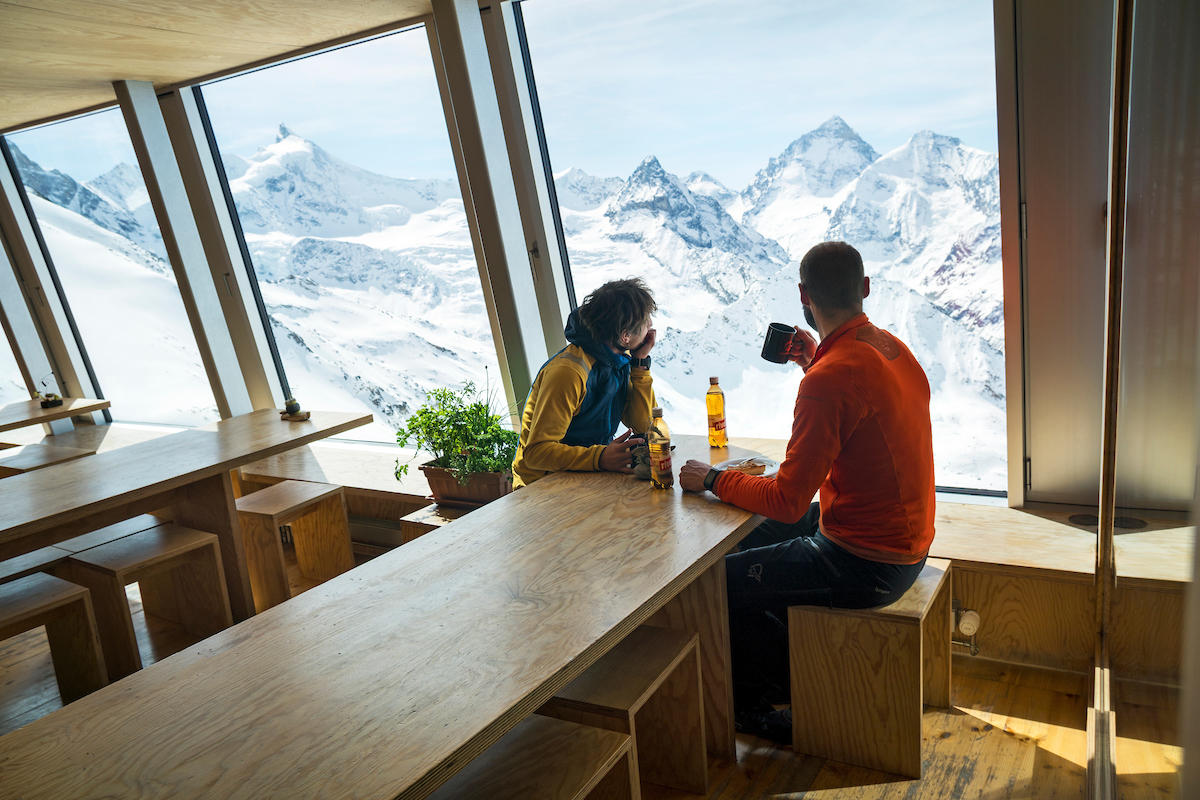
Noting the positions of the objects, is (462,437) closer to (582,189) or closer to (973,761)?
(582,189)

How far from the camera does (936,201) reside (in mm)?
2797

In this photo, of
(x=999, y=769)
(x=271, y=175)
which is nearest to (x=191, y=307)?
A: (x=271, y=175)

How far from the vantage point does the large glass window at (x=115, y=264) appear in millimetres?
4922

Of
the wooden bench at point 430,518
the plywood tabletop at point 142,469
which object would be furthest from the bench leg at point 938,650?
the plywood tabletop at point 142,469

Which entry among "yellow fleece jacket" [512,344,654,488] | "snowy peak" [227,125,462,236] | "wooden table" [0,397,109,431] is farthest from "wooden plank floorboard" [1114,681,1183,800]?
"wooden table" [0,397,109,431]

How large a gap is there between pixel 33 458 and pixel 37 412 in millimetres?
350

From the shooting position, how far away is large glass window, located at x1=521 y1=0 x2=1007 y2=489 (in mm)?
2725

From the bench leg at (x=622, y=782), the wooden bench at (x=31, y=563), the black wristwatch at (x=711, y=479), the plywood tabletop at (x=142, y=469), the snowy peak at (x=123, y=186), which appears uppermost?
the snowy peak at (x=123, y=186)

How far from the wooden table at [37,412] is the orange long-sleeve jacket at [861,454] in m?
4.19

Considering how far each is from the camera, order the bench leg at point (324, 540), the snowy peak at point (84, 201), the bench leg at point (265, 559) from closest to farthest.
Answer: the bench leg at point (265, 559) < the bench leg at point (324, 540) < the snowy peak at point (84, 201)

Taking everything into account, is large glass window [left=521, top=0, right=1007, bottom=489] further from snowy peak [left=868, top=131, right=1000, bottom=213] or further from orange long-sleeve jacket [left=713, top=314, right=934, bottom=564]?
orange long-sleeve jacket [left=713, top=314, right=934, bottom=564]

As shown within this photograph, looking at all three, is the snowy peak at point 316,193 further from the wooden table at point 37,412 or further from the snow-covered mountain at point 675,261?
the wooden table at point 37,412

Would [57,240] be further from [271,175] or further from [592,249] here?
[592,249]

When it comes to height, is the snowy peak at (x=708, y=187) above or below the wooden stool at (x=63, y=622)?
above
